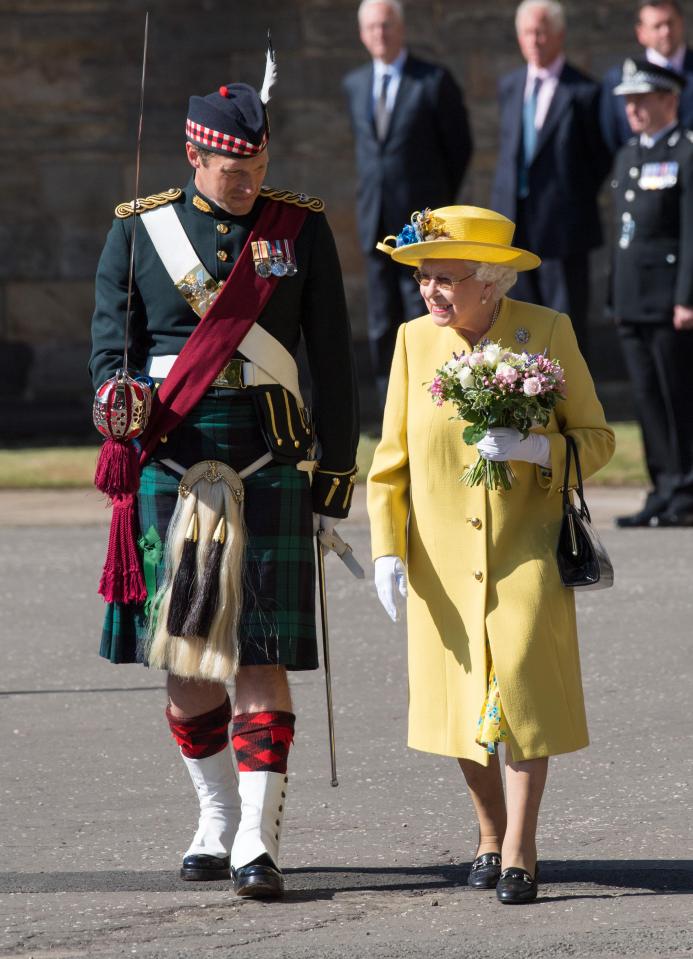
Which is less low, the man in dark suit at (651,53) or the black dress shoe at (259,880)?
the man in dark suit at (651,53)

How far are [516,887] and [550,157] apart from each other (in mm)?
7424

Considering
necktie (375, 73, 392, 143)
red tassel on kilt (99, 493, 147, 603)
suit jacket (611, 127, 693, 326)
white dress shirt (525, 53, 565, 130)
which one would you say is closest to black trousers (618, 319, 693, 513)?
suit jacket (611, 127, 693, 326)

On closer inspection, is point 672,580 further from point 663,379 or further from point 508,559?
point 508,559

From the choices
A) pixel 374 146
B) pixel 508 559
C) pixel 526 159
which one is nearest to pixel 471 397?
pixel 508 559

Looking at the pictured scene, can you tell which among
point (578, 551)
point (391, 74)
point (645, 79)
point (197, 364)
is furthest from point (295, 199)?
point (391, 74)

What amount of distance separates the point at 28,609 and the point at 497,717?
420 centimetres

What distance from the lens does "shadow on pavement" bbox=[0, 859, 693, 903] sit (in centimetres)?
505

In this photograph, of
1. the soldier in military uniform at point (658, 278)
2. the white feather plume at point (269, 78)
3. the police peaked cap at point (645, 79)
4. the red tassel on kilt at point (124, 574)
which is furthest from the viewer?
the soldier in military uniform at point (658, 278)

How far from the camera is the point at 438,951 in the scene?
178 inches

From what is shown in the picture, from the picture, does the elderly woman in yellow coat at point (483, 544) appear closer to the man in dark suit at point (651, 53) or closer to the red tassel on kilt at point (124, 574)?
the red tassel on kilt at point (124, 574)

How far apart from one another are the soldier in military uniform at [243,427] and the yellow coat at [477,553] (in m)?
0.22

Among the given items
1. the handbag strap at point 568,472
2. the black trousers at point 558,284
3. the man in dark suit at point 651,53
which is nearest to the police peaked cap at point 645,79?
the man in dark suit at point 651,53

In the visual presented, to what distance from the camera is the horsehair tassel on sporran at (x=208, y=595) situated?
5.05 meters

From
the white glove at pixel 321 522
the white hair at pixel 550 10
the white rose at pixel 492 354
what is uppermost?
the white hair at pixel 550 10
